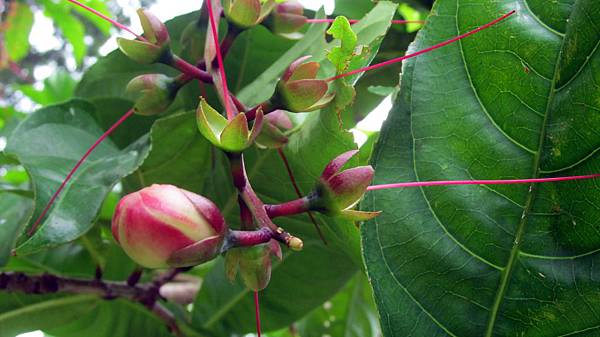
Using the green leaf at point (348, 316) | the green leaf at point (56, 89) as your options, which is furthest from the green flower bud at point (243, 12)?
the green leaf at point (56, 89)

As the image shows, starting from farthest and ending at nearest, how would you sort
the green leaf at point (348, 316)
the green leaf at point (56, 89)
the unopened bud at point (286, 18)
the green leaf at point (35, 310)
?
the green leaf at point (56, 89), the green leaf at point (348, 316), the green leaf at point (35, 310), the unopened bud at point (286, 18)

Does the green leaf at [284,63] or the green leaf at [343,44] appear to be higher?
the green leaf at [343,44]

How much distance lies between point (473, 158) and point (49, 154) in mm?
499

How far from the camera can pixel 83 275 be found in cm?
100

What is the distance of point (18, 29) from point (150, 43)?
2296 millimetres

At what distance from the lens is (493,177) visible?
23.1 inches

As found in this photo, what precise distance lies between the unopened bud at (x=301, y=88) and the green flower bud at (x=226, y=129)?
5 centimetres

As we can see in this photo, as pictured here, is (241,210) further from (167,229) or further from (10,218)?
(10,218)

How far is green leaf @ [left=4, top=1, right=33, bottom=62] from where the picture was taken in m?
2.66

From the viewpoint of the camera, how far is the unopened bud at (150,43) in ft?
2.13

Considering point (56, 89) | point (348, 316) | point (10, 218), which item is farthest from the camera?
point (56, 89)

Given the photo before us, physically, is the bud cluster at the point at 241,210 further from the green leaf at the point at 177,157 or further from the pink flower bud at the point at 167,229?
the green leaf at the point at 177,157

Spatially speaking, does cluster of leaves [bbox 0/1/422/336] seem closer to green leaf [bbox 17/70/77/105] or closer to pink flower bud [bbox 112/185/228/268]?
pink flower bud [bbox 112/185/228/268]

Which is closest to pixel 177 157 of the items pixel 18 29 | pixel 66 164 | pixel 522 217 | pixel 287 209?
pixel 66 164
